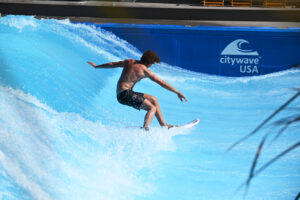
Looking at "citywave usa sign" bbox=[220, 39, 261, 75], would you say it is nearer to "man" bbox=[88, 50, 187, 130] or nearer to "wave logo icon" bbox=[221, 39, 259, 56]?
"wave logo icon" bbox=[221, 39, 259, 56]

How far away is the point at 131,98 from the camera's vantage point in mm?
2414

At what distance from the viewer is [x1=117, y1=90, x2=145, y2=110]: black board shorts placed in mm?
2404

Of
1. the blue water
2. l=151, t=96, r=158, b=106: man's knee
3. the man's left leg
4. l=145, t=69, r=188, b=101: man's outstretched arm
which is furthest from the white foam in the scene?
l=145, t=69, r=188, b=101: man's outstretched arm

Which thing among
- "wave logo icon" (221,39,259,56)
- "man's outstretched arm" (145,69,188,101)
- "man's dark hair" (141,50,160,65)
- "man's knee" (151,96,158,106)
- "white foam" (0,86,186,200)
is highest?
"wave logo icon" (221,39,259,56)

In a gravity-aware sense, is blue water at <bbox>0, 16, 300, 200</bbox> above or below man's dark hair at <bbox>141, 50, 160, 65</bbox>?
below

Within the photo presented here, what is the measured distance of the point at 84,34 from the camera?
2371mm

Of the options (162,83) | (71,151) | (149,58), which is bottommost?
(71,151)

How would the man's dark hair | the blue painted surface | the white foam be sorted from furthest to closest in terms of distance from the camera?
1. the white foam
2. the man's dark hair
3. the blue painted surface

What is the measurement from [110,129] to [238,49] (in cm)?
105

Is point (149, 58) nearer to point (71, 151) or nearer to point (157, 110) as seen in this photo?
point (157, 110)

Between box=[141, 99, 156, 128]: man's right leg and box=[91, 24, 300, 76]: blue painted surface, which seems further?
box=[141, 99, 156, 128]: man's right leg

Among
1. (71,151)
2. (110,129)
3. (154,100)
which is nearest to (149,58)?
(154,100)

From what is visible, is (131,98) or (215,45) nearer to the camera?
(215,45)

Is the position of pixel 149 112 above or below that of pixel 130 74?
below
